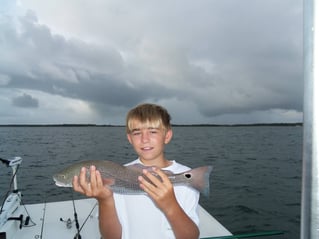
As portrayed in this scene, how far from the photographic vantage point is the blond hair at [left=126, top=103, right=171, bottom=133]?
304 centimetres

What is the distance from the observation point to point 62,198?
43.2ft

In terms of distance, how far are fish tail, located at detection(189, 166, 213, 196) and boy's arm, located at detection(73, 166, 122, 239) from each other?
81cm

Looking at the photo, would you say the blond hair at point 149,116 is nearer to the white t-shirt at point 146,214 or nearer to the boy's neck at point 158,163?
the boy's neck at point 158,163

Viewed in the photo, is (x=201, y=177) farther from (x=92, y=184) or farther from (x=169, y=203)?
(x=92, y=184)

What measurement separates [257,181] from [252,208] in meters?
5.28

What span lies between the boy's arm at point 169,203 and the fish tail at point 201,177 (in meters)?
0.30

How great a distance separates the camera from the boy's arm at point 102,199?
8.74 feet

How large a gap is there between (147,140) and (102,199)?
74cm

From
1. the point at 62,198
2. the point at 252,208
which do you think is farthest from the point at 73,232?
the point at 252,208

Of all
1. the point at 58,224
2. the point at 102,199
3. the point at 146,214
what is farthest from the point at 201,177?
the point at 58,224

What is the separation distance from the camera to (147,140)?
9.83 ft

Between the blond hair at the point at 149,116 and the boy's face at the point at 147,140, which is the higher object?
the blond hair at the point at 149,116

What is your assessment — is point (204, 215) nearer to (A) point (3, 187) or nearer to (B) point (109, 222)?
(B) point (109, 222)

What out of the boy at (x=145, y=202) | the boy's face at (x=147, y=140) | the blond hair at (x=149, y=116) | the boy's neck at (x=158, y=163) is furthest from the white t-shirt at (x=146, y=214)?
the blond hair at (x=149, y=116)
